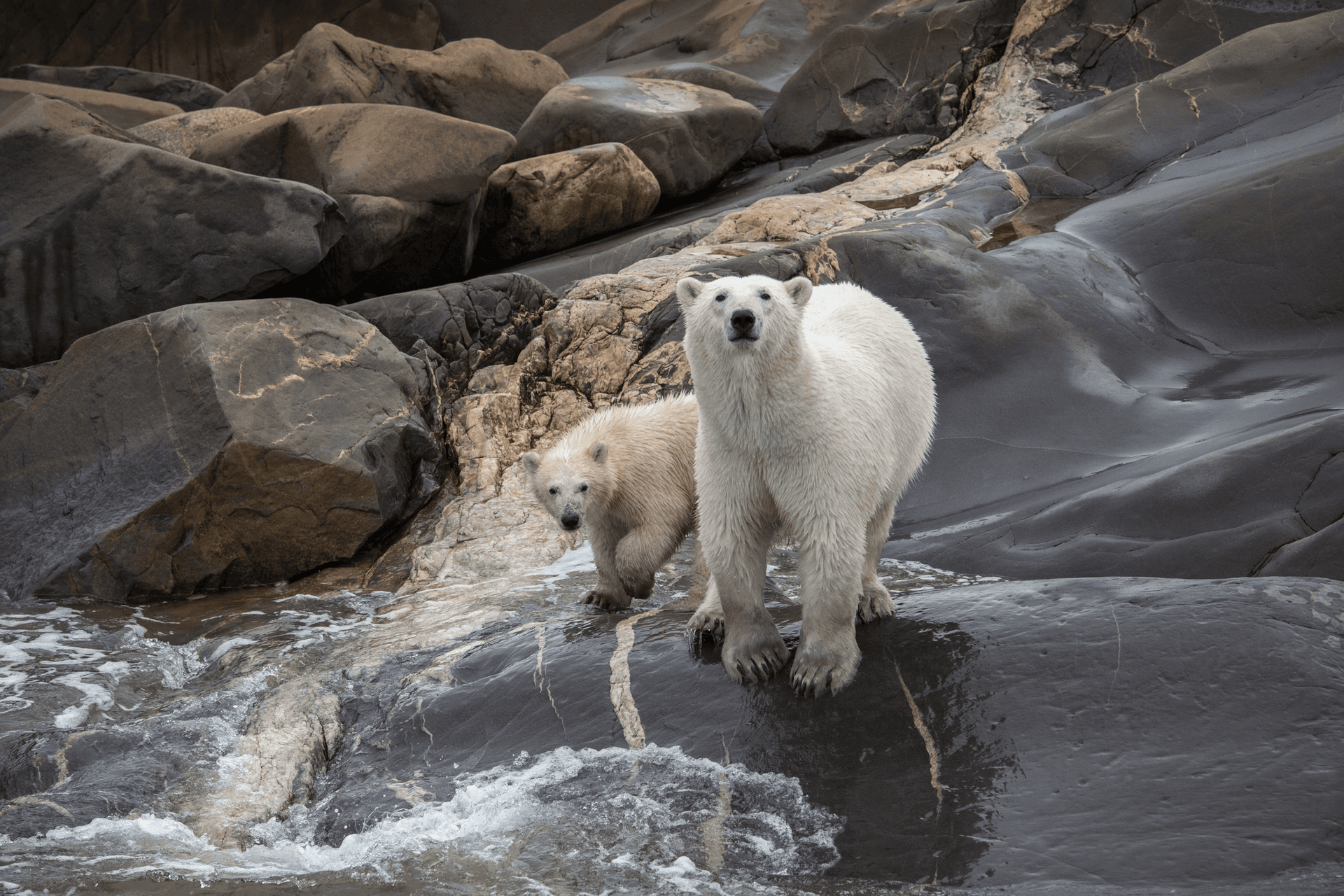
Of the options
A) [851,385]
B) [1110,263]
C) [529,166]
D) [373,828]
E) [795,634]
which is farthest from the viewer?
[529,166]

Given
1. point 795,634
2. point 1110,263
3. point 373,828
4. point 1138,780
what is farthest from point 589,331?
point 1138,780

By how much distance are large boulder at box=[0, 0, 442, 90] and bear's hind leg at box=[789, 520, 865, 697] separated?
1149 inches

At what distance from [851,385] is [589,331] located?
5.47m

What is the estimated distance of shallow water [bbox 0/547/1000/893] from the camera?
318 cm

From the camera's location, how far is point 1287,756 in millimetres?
2998

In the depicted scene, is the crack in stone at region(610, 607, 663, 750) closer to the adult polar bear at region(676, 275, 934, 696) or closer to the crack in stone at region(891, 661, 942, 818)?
the adult polar bear at region(676, 275, 934, 696)

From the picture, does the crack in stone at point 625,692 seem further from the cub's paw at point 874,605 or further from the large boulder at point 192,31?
the large boulder at point 192,31

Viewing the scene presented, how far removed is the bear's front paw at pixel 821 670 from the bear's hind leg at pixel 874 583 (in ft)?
1.27

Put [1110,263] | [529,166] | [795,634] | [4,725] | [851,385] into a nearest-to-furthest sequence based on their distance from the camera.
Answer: [851,385] → [795,634] → [4,725] → [1110,263] → [529,166]

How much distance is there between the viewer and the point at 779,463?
372 cm

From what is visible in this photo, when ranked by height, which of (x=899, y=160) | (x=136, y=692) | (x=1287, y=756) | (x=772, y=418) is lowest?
(x=136, y=692)

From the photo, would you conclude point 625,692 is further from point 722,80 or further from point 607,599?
point 722,80

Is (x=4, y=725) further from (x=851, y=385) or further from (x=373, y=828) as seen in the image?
(x=851, y=385)

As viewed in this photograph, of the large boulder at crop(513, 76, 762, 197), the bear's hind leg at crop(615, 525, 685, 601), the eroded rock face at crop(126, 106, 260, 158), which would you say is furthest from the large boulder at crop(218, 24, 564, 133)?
the bear's hind leg at crop(615, 525, 685, 601)
